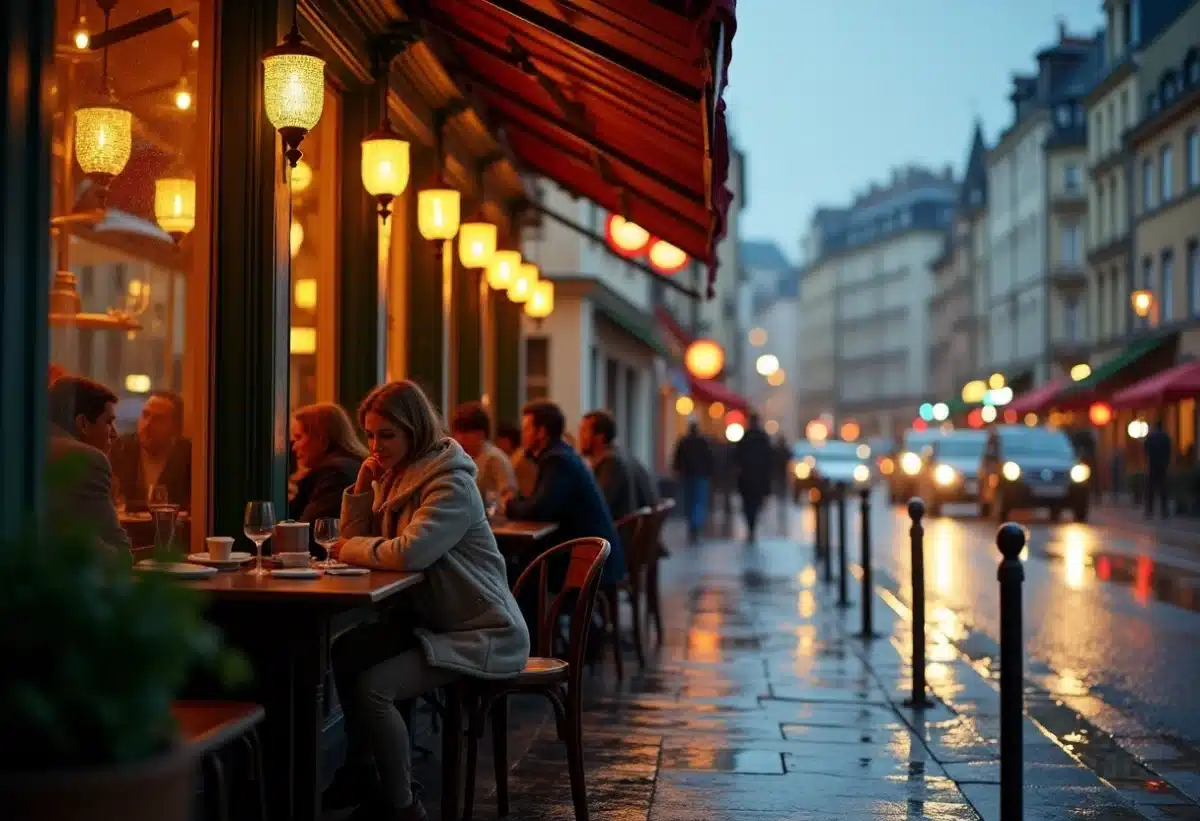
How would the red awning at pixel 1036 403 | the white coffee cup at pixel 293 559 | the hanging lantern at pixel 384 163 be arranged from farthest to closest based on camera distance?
the red awning at pixel 1036 403 < the hanging lantern at pixel 384 163 < the white coffee cup at pixel 293 559

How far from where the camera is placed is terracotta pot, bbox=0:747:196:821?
265 centimetres

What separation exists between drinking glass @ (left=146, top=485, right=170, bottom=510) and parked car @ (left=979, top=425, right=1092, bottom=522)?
88.6 feet

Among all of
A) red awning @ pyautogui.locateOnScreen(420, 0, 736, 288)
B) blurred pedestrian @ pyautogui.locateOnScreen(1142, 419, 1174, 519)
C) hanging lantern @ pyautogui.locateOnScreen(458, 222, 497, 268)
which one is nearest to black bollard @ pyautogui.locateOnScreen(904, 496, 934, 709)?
red awning @ pyautogui.locateOnScreen(420, 0, 736, 288)

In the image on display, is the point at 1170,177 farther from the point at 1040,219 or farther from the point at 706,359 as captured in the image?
the point at 706,359

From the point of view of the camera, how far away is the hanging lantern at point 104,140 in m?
7.13

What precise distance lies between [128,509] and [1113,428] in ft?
162

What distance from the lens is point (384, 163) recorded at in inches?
370

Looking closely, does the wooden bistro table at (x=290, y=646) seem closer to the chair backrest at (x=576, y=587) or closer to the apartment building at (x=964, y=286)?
the chair backrest at (x=576, y=587)

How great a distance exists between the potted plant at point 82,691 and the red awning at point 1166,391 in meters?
33.7

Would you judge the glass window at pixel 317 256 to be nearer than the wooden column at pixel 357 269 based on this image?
Yes

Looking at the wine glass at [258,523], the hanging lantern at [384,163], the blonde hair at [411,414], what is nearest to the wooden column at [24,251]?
the wine glass at [258,523]

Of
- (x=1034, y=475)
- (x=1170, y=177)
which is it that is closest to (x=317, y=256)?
(x=1034, y=475)

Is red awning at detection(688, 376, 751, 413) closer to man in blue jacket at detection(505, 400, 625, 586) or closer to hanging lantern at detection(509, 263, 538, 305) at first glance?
hanging lantern at detection(509, 263, 538, 305)

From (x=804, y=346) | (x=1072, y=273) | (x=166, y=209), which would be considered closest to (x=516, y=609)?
(x=166, y=209)
